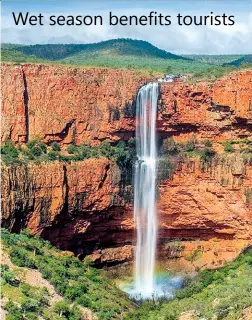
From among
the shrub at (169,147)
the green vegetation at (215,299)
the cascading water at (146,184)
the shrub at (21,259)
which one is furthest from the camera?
the shrub at (169,147)

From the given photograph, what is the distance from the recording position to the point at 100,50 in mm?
57062

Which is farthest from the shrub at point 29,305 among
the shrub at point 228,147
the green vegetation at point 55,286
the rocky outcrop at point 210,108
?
the shrub at point 228,147

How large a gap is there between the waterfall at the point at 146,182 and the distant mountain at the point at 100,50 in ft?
61.4

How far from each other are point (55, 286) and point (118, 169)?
1104 centimetres

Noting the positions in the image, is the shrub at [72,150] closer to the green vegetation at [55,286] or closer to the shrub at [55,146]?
the shrub at [55,146]

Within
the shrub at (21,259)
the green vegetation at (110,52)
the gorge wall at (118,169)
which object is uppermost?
the green vegetation at (110,52)

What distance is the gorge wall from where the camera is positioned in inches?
1377

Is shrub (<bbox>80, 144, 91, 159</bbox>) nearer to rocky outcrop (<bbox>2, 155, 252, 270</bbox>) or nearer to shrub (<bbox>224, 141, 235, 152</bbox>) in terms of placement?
rocky outcrop (<bbox>2, 155, 252, 270</bbox>)

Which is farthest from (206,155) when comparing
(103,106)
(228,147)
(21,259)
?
(21,259)

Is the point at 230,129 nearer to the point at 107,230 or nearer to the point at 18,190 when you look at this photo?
the point at 107,230

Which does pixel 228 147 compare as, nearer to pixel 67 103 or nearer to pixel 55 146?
pixel 67 103

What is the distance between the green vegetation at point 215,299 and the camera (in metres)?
22.5

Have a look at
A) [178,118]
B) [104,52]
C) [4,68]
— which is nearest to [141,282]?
[178,118]

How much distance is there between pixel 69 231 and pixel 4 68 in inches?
369
